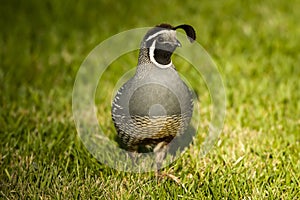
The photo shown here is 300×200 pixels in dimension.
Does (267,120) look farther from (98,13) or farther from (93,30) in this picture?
(98,13)

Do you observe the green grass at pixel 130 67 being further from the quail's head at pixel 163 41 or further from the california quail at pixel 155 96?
the quail's head at pixel 163 41

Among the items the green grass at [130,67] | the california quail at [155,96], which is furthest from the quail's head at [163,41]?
the green grass at [130,67]

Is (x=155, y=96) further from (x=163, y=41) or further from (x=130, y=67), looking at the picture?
(x=130, y=67)

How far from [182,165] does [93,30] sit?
10.3 ft

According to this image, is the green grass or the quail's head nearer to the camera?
the quail's head

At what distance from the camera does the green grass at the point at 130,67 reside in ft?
11.1

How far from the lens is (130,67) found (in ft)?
18.1

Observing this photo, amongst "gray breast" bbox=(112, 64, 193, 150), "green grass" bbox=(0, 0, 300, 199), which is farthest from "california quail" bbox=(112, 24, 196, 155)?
"green grass" bbox=(0, 0, 300, 199)

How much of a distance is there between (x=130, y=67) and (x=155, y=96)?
227 centimetres

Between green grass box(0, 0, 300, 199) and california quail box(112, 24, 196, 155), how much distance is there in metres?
0.32

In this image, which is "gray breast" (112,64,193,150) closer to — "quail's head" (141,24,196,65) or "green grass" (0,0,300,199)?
"quail's head" (141,24,196,65)

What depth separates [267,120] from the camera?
4422 mm

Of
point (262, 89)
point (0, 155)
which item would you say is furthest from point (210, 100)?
point (0, 155)

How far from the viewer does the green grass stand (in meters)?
3.38
